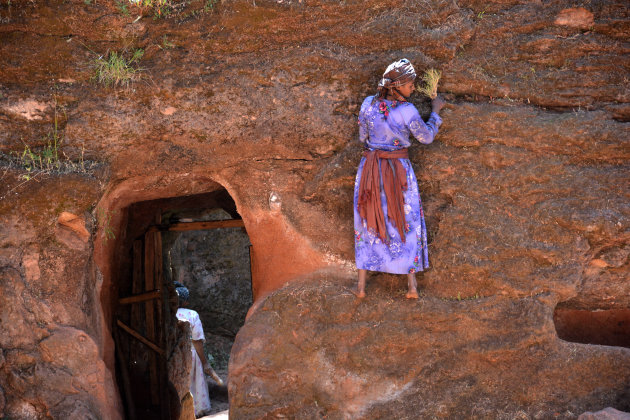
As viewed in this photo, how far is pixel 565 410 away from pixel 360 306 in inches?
60.9

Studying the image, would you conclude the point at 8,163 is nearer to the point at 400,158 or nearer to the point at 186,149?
the point at 186,149

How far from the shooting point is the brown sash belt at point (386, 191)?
4426 mm

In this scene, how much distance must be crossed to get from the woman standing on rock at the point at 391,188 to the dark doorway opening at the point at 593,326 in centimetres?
126

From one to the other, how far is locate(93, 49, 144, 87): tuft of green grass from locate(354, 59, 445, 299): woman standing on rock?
5.92 feet

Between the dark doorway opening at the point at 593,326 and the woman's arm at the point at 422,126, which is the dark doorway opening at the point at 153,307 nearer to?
the woman's arm at the point at 422,126

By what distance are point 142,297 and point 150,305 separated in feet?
0.76

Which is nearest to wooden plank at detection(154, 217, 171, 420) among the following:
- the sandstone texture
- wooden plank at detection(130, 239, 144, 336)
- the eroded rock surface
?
wooden plank at detection(130, 239, 144, 336)

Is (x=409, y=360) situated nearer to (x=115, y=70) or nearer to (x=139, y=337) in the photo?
(x=115, y=70)

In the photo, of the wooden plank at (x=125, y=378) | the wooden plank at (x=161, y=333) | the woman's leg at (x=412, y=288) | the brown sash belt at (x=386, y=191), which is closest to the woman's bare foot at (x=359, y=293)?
the woman's leg at (x=412, y=288)

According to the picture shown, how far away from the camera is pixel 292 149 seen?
497 cm

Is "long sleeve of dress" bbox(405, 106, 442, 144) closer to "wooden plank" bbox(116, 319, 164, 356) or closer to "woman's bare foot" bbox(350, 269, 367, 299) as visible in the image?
"woman's bare foot" bbox(350, 269, 367, 299)

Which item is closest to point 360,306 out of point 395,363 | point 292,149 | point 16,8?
point 395,363

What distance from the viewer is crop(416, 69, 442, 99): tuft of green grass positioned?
4.63 metres

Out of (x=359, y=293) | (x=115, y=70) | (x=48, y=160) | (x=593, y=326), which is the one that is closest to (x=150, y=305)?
(x=48, y=160)
